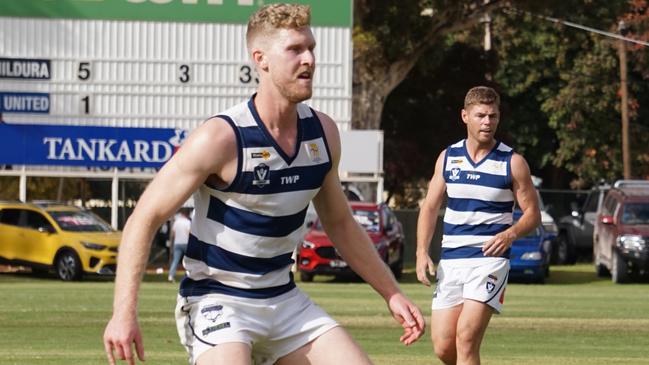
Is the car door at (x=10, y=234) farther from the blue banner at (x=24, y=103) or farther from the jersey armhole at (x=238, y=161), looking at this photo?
the jersey armhole at (x=238, y=161)

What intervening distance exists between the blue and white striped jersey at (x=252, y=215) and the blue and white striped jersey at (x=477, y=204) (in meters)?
4.78

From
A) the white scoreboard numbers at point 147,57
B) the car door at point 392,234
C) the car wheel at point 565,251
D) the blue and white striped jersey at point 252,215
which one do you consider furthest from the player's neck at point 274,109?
the car wheel at point 565,251

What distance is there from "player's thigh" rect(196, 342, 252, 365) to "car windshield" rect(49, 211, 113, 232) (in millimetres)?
28824

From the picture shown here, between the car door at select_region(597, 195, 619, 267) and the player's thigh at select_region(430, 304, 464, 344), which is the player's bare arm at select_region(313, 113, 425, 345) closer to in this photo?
the player's thigh at select_region(430, 304, 464, 344)

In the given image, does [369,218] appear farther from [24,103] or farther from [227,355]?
[227,355]

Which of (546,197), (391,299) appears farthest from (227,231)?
(546,197)

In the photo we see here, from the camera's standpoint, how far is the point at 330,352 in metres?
6.88

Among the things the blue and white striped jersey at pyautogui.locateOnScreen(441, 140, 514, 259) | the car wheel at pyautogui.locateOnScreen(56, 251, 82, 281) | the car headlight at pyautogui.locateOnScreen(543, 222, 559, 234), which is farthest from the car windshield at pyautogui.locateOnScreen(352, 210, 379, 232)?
the blue and white striped jersey at pyautogui.locateOnScreen(441, 140, 514, 259)

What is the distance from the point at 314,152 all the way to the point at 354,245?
21.7 inches

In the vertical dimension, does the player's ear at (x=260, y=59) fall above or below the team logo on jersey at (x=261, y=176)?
above

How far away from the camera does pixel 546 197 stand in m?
57.4

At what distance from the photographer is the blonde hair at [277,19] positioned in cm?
673

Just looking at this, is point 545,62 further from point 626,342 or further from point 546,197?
point 626,342

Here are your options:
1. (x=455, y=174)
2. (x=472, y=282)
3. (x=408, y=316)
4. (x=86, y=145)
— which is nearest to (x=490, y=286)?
(x=472, y=282)
